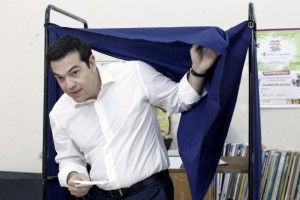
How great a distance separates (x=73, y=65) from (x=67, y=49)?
7cm

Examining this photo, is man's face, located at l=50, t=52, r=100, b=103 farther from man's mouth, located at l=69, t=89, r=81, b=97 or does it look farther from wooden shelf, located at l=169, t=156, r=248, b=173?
wooden shelf, located at l=169, t=156, r=248, b=173

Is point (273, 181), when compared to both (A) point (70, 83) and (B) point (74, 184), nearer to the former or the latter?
(B) point (74, 184)

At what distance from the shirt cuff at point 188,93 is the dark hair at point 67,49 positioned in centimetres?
40

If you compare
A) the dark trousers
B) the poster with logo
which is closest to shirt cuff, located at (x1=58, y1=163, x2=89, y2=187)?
the dark trousers

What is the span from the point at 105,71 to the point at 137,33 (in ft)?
0.70

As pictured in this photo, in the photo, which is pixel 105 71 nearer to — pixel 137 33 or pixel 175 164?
pixel 137 33

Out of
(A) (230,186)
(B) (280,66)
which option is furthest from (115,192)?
(B) (280,66)

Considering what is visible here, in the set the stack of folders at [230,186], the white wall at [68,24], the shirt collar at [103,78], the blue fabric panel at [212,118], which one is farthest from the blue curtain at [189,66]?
the white wall at [68,24]

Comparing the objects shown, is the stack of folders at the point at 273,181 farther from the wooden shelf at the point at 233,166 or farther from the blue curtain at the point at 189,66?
the blue curtain at the point at 189,66

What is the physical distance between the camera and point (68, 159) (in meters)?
1.61

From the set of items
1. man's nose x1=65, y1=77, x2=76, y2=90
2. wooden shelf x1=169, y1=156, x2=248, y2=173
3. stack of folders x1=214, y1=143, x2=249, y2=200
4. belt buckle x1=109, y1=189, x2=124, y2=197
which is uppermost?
man's nose x1=65, y1=77, x2=76, y2=90

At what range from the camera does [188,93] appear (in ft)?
4.60

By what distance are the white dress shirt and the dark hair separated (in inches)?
5.4

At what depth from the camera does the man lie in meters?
1.43
